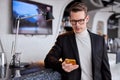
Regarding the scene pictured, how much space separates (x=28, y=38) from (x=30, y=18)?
396 millimetres

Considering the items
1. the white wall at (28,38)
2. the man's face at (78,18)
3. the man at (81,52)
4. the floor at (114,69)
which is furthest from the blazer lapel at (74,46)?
the white wall at (28,38)

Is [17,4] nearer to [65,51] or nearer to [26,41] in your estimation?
[26,41]

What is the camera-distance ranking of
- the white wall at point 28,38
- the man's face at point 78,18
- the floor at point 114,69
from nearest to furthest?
1. the man's face at point 78,18
2. the floor at point 114,69
3. the white wall at point 28,38

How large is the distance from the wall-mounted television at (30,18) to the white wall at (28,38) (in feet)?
0.30

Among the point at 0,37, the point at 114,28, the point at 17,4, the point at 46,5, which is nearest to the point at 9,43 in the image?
the point at 0,37

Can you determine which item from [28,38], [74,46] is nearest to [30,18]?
[28,38]

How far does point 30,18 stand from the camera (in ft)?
12.3

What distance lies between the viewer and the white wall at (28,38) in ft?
10.9

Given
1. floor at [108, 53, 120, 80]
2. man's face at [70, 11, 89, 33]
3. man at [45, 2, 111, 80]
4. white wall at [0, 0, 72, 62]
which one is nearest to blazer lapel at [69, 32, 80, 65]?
man at [45, 2, 111, 80]

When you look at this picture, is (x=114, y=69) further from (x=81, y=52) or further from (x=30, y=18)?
(x=81, y=52)

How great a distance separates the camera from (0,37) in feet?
10.7

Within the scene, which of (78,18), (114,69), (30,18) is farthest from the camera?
(30,18)

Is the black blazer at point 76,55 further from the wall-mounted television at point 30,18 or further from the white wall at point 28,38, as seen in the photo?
the wall-mounted television at point 30,18

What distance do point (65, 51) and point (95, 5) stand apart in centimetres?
579
